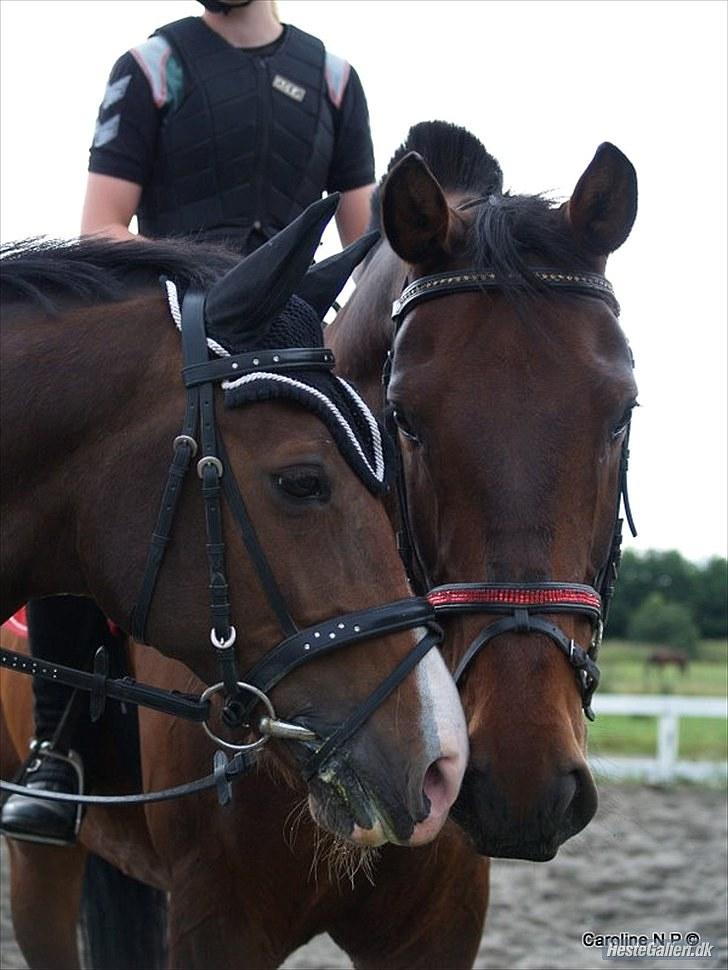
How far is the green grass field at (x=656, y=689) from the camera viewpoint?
1295 cm

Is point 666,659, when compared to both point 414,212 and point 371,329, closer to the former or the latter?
point 371,329

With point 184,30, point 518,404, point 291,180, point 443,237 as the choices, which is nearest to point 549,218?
point 443,237

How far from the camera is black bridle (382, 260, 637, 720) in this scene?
10.5 ft

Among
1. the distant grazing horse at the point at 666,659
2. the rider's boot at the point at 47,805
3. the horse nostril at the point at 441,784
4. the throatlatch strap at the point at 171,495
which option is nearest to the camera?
the horse nostril at the point at 441,784

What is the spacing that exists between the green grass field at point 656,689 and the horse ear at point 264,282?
886 cm

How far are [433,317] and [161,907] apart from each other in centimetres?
322

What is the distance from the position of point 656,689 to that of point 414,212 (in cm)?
1434

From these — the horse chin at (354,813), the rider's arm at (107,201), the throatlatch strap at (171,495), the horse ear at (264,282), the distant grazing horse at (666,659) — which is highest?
the rider's arm at (107,201)

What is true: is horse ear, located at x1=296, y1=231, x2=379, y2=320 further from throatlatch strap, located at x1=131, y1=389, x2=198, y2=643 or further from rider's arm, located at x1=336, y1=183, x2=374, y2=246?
rider's arm, located at x1=336, y1=183, x2=374, y2=246

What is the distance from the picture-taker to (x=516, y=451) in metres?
3.25

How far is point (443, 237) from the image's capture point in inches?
144

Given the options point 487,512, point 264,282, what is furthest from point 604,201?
point 264,282

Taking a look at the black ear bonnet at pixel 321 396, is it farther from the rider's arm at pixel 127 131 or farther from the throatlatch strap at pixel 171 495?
the rider's arm at pixel 127 131

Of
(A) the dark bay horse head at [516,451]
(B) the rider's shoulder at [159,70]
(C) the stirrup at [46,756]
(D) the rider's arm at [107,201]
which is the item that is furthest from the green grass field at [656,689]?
(A) the dark bay horse head at [516,451]
